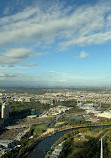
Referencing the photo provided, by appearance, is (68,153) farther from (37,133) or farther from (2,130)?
(2,130)

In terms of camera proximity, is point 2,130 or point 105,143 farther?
point 2,130

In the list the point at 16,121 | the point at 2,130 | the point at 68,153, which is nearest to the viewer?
the point at 68,153

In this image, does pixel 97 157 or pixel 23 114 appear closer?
pixel 97 157

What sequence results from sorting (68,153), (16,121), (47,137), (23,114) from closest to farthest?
1. (68,153)
2. (47,137)
3. (16,121)
4. (23,114)

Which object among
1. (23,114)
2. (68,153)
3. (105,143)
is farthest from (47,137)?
(23,114)

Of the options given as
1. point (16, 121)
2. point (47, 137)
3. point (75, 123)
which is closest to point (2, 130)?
point (16, 121)

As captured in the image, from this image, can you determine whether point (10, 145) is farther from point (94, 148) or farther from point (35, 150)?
point (94, 148)

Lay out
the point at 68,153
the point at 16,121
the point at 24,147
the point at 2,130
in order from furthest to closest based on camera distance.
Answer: the point at 16,121 < the point at 2,130 < the point at 24,147 < the point at 68,153

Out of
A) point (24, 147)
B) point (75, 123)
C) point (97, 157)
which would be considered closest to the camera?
point (97, 157)
